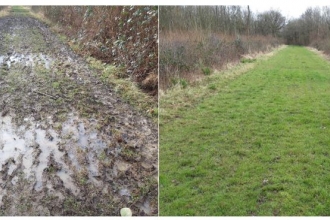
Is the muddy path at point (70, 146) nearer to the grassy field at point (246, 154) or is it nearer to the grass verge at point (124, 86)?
the grass verge at point (124, 86)

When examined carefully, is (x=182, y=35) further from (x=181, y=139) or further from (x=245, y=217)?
(x=245, y=217)

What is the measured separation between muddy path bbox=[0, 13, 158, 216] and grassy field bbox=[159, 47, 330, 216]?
0.35 m

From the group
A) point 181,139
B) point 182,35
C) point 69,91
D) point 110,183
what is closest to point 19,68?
point 69,91

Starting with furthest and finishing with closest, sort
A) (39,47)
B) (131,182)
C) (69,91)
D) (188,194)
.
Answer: (39,47), (69,91), (188,194), (131,182)

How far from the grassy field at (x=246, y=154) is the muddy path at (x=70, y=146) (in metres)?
0.35

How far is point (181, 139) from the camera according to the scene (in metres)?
4.49

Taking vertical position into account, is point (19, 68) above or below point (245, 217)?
above

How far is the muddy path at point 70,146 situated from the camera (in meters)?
2.80

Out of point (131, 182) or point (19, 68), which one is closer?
point (131, 182)

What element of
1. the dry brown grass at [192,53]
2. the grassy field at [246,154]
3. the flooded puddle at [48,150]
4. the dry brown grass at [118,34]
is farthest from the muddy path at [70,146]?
the dry brown grass at [192,53]

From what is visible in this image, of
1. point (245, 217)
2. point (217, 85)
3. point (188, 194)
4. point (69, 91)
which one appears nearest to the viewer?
point (245, 217)

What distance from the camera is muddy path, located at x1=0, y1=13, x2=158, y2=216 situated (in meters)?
2.80

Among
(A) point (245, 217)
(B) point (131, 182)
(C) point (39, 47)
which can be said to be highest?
(C) point (39, 47)

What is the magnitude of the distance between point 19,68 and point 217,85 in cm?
414
